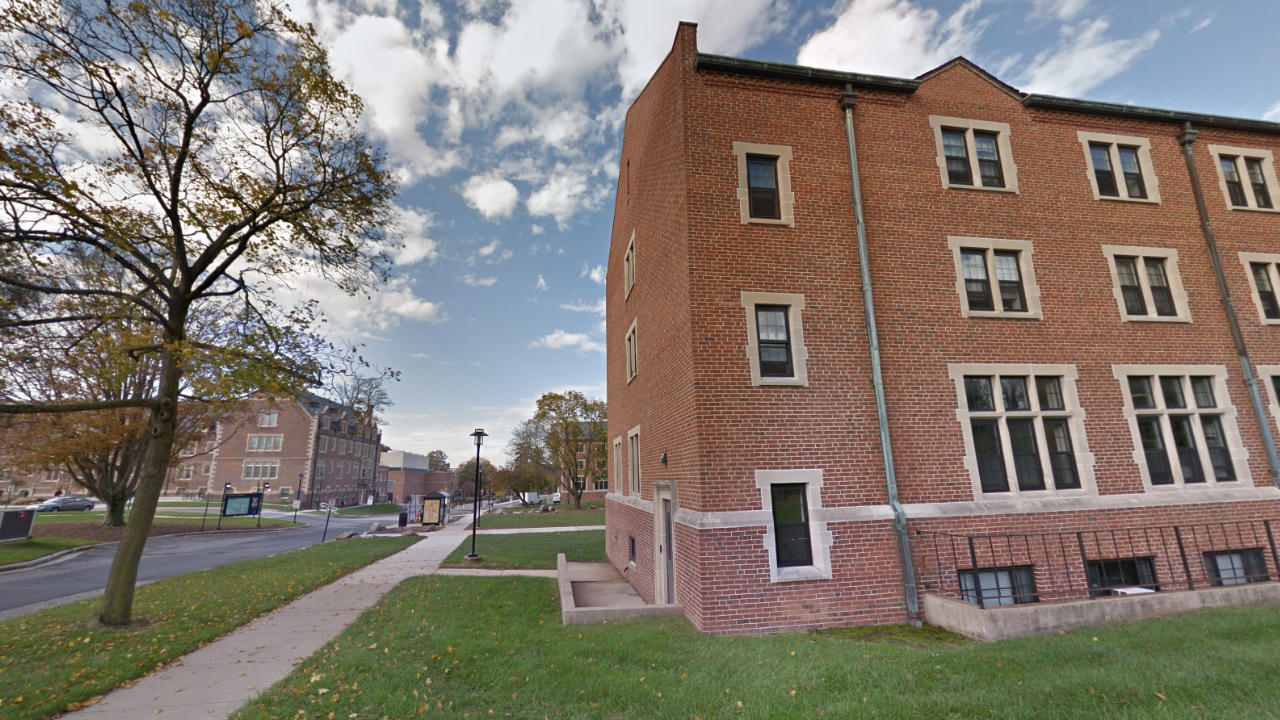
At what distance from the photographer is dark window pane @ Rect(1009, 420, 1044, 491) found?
31.4 ft

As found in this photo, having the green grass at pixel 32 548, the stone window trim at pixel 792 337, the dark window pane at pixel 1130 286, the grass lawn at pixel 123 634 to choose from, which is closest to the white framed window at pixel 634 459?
the stone window trim at pixel 792 337

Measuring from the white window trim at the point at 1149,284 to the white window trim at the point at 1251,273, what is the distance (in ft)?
6.27

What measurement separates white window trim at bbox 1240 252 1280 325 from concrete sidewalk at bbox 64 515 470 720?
779 inches

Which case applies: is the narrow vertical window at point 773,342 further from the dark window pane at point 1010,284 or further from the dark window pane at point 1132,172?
the dark window pane at point 1132,172

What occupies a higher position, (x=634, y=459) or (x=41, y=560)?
(x=634, y=459)

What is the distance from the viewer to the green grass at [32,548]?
17942 millimetres

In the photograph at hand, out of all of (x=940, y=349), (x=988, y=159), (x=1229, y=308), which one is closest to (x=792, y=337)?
(x=940, y=349)

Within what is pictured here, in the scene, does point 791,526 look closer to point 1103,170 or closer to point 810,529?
point 810,529

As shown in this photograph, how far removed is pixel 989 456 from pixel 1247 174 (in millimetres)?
10739

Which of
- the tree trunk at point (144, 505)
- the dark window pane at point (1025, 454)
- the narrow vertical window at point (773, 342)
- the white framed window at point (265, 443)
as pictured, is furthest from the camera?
the white framed window at point (265, 443)

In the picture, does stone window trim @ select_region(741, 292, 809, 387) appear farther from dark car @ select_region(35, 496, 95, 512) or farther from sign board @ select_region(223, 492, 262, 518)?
dark car @ select_region(35, 496, 95, 512)

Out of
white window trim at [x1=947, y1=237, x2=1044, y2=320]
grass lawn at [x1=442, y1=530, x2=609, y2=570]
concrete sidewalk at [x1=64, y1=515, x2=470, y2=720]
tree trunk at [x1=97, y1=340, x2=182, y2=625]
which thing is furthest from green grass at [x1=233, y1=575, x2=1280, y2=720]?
grass lawn at [x1=442, y1=530, x2=609, y2=570]

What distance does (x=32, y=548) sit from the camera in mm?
19719

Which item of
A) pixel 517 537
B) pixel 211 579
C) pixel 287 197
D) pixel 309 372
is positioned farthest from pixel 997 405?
pixel 517 537
